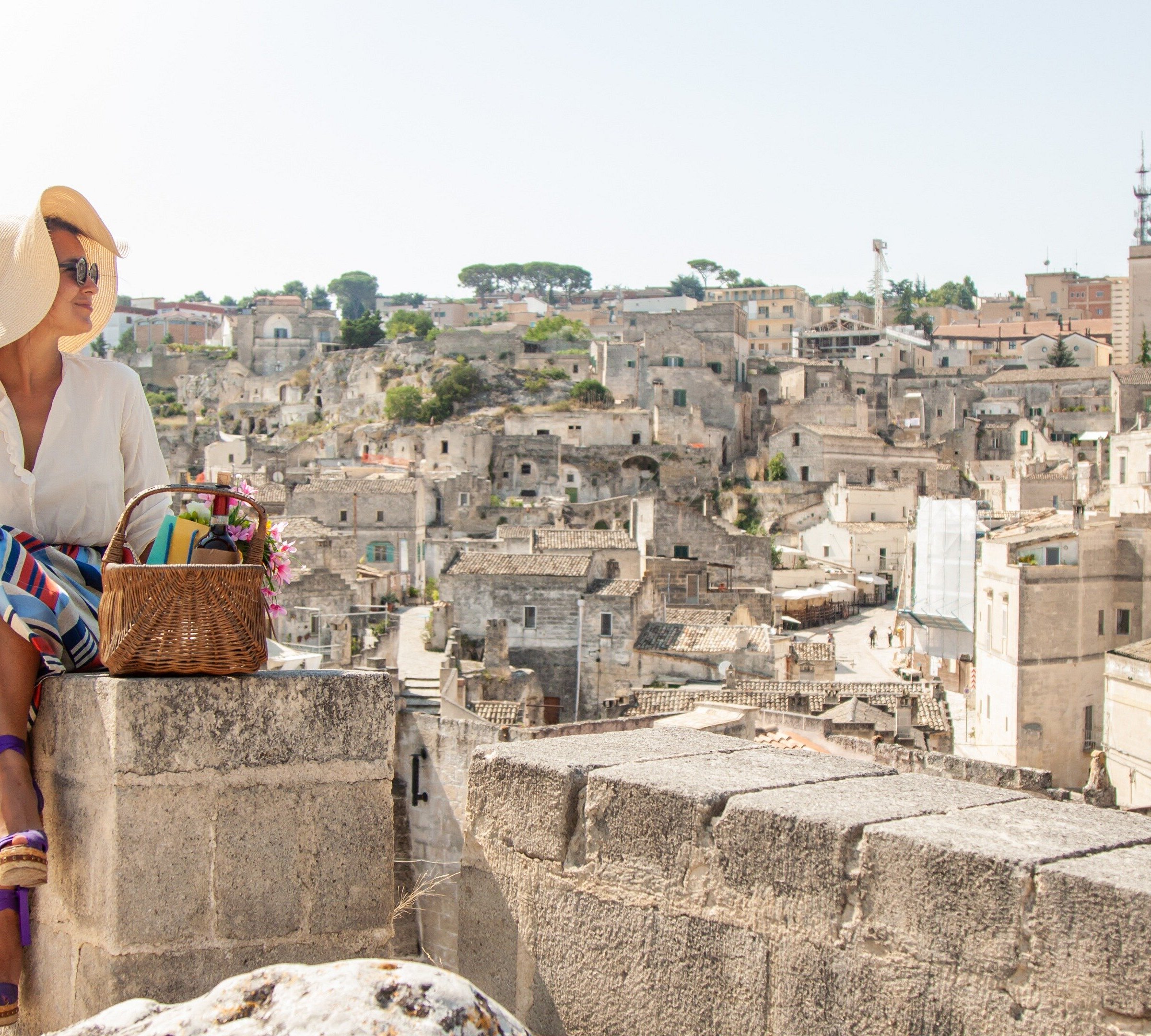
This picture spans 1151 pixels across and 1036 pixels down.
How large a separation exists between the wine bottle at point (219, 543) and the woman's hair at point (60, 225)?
94 cm

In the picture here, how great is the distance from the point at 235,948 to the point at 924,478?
57.0 meters

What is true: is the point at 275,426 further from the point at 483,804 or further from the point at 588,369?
the point at 483,804

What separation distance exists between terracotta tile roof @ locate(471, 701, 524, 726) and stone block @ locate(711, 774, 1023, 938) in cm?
1768

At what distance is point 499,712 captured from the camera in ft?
71.5

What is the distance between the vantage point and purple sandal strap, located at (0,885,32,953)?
11.6 ft

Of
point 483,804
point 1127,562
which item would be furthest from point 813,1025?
point 1127,562

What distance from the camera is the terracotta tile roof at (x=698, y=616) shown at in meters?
31.0

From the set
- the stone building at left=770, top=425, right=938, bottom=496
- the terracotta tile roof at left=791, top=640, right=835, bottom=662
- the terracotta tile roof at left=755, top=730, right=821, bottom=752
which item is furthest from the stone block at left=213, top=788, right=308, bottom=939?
the stone building at left=770, top=425, right=938, bottom=496

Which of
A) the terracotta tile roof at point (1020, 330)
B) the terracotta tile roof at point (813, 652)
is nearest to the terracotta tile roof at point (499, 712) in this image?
the terracotta tile roof at point (813, 652)

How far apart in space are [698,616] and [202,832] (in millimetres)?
28703

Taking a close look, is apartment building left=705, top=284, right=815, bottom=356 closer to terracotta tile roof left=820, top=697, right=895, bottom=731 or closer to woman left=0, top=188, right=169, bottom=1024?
terracotta tile roof left=820, top=697, right=895, bottom=731

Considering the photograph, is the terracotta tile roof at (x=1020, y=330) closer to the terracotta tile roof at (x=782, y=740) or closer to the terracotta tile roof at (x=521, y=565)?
the terracotta tile roof at (x=521, y=565)

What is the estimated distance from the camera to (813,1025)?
2914 millimetres

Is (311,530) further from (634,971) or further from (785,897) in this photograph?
(785,897)
